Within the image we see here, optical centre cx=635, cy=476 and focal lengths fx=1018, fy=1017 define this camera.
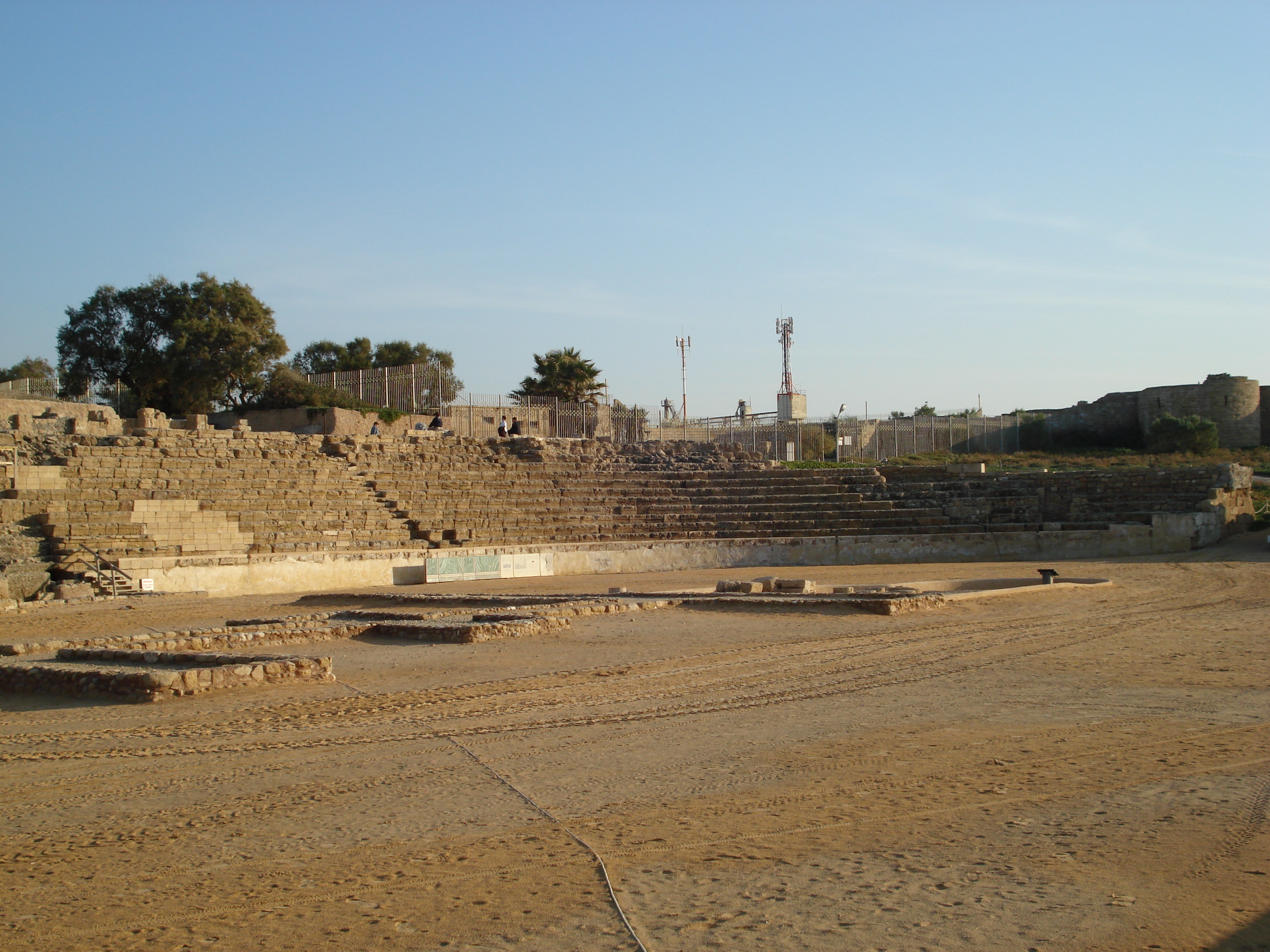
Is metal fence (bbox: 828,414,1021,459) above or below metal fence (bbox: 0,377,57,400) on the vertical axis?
below

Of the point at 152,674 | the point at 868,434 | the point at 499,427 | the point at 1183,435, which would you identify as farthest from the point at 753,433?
the point at 152,674

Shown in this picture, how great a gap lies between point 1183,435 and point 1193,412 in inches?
81.3

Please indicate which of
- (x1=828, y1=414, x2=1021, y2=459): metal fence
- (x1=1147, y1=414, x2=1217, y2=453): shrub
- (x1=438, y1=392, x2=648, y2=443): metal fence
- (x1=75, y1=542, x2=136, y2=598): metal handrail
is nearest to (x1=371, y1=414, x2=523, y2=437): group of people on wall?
(x1=438, y1=392, x2=648, y2=443): metal fence

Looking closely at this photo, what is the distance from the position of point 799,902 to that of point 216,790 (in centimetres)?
339

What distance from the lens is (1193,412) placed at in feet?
118

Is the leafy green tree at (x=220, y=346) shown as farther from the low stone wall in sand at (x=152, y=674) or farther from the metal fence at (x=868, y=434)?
the low stone wall in sand at (x=152, y=674)

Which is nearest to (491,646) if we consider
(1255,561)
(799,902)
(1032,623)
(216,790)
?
(216,790)

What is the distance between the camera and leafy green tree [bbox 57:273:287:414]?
1462 inches

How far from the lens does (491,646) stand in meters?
11.1

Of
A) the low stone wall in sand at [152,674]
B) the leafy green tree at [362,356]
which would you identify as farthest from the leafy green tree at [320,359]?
the low stone wall in sand at [152,674]

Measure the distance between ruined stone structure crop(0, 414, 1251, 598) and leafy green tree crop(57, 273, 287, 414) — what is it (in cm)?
1067

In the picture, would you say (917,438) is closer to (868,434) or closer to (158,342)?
(868,434)

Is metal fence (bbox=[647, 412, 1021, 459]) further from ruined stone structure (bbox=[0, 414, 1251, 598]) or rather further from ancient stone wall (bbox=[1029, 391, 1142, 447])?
ruined stone structure (bbox=[0, 414, 1251, 598])

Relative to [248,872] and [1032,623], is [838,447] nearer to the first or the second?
[1032,623]
